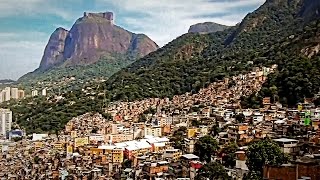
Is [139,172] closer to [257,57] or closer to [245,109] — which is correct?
[245,109]

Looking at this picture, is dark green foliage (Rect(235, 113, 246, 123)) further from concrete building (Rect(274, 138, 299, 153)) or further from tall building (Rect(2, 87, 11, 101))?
tall building (Rect(2, 87, 11, 101))

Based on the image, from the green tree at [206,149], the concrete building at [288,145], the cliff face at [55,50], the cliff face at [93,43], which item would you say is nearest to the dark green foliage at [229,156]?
the green tree at [206,149]

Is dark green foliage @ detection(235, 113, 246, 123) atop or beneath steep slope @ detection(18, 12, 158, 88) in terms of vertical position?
beneath

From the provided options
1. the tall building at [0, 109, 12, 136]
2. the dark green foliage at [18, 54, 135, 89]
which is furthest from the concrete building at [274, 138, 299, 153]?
the dark green foliage at [18, 54, 135, 89]

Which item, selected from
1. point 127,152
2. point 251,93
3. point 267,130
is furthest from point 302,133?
point 251,93

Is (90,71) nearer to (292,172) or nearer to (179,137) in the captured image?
(179,137)

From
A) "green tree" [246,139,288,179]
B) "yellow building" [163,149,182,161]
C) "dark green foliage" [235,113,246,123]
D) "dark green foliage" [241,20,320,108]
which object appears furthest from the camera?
"dark green foliage" [241,20,320,108]

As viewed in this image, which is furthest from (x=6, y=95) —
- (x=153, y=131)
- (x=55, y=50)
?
(x=55, y=50)
